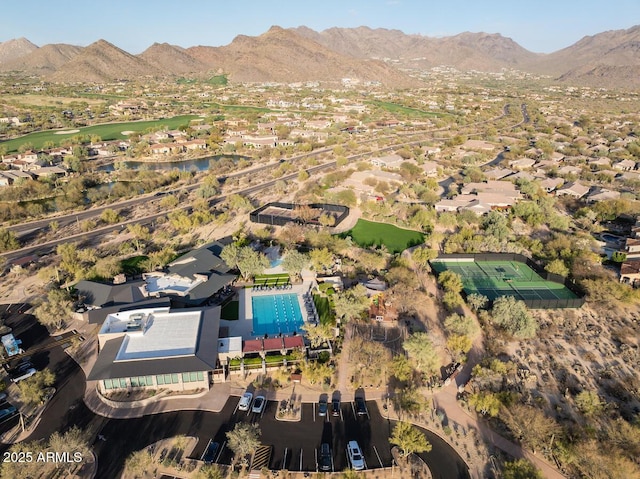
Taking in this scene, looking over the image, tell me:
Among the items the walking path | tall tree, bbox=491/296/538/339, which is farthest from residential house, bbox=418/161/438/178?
the walking path

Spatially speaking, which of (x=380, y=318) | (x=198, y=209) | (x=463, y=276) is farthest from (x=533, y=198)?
(x=198, y=209)

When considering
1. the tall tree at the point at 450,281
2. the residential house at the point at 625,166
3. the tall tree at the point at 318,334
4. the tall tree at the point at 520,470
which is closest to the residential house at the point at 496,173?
the residential house at the point at 625,166

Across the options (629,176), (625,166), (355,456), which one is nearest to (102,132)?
(355,456)

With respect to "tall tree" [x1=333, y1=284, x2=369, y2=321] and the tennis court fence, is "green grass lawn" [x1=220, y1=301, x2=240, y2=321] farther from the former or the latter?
the tennis court fence

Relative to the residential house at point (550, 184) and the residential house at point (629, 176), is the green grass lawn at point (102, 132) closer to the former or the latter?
the residential house at point (550, 184)

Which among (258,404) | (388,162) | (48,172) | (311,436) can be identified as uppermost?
(388,162)

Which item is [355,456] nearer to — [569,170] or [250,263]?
[250,263]
